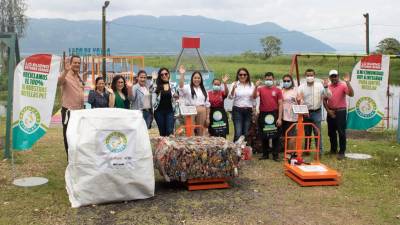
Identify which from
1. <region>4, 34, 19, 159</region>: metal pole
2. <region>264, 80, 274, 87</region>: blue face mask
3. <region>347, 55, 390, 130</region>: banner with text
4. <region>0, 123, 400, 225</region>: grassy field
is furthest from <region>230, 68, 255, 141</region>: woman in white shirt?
<region>4, 34, 19, 159</region>: metal pole

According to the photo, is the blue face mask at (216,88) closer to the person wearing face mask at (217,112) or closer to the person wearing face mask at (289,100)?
the person wearing face mask at (217,112)

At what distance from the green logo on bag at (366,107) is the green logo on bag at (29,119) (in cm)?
591

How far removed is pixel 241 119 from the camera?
812cm

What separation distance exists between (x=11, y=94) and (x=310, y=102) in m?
5.03

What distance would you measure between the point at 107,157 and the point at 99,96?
1.44 meters

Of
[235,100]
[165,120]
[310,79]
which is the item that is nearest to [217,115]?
[235,100]

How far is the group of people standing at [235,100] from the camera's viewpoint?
722cm

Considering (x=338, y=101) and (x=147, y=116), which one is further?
(x=338, y=101)

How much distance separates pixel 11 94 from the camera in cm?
781

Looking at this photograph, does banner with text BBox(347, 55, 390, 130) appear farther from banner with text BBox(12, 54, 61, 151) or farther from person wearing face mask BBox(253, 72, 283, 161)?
banner with text BBox(12, 54, 61, 151)

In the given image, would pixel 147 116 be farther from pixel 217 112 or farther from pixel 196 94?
pixel 217 112

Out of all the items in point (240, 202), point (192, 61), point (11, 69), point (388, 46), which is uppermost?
point (388, 46)

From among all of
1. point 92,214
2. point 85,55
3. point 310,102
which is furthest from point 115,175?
point 85,55

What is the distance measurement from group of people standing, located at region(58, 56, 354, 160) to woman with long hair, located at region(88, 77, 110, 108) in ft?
0.05
